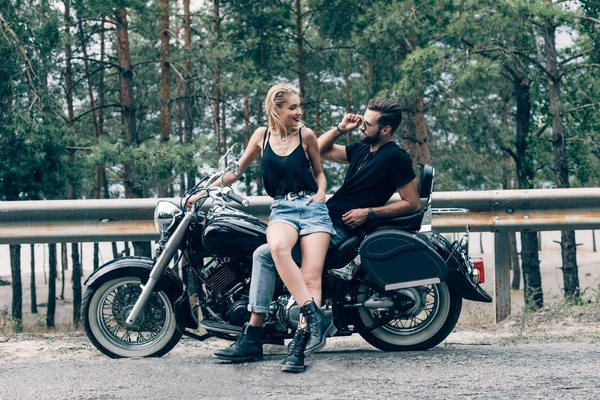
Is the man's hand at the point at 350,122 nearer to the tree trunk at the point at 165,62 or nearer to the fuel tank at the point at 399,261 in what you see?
the fuel tank at the point at 399,261

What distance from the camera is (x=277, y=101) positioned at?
16.2 feet

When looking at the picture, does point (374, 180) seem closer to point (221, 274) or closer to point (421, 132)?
point (221, 274)

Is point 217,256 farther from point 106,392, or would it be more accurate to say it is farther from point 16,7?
point 16,7

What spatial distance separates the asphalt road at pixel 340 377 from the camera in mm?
4059

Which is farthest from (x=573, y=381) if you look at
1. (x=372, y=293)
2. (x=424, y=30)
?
(x=424, y=30)

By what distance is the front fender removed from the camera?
16.6 feet

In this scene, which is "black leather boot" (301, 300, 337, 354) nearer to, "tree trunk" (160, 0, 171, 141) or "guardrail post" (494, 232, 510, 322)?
"guardrail post" (494, 232, 510, 322)

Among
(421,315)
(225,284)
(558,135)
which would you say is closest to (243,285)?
(225,284)

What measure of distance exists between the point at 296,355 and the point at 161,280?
3.51ft

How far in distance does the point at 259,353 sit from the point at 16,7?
14594 millimetres

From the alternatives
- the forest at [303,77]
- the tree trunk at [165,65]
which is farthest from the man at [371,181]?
the tree trunk at [165,65]

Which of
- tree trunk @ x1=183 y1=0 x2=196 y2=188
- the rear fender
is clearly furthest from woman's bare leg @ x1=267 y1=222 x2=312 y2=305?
tree trunk @ x1=183 y1=0 x2=196 y2=188

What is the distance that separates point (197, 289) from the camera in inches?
200

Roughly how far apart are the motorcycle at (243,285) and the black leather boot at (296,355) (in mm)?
214
